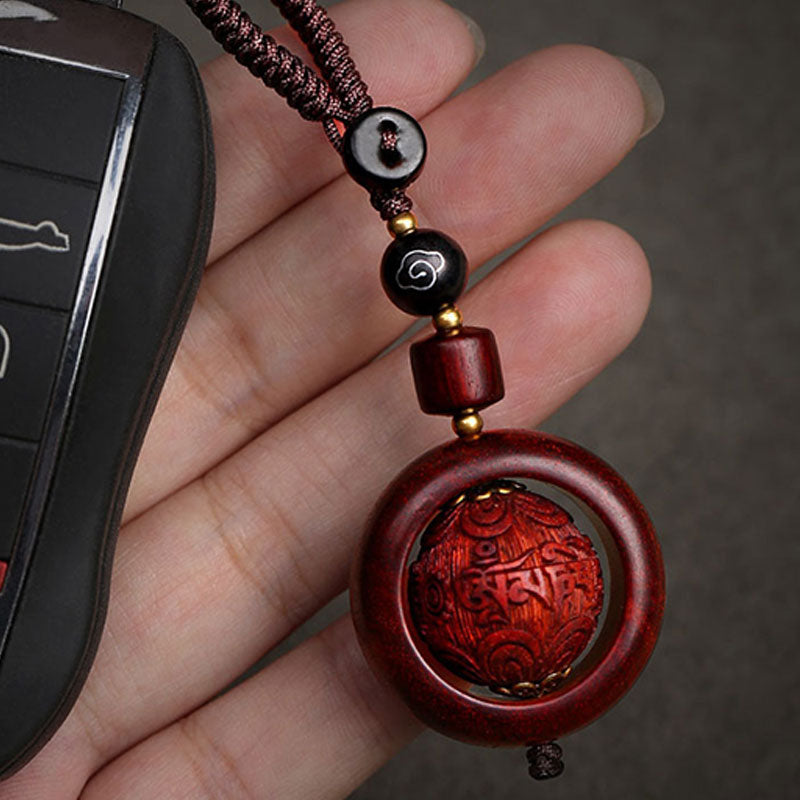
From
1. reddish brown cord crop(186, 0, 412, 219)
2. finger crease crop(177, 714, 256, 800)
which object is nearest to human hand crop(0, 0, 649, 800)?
finger crease crop(177, 714, 256, 800)

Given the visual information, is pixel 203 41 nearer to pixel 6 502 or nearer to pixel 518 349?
pixel 518 349

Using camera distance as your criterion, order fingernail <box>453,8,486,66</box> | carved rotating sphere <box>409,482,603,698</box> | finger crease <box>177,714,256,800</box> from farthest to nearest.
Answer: fingernail <box>453,8,486,66</box>, finger crease <box>177,714,256,800</box>, carved rotating sphere <box>409,482,603,698</box>

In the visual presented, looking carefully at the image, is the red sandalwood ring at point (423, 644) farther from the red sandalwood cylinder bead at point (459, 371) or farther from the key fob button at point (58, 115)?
the key fob button at point (58, 115)

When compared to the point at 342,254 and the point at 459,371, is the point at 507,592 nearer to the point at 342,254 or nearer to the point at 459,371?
the point at 459,371

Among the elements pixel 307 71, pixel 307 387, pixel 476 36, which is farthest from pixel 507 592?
pixel 476 36

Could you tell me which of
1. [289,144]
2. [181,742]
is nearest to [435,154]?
[289,144]

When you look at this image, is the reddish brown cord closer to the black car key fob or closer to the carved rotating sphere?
the black car key fob
